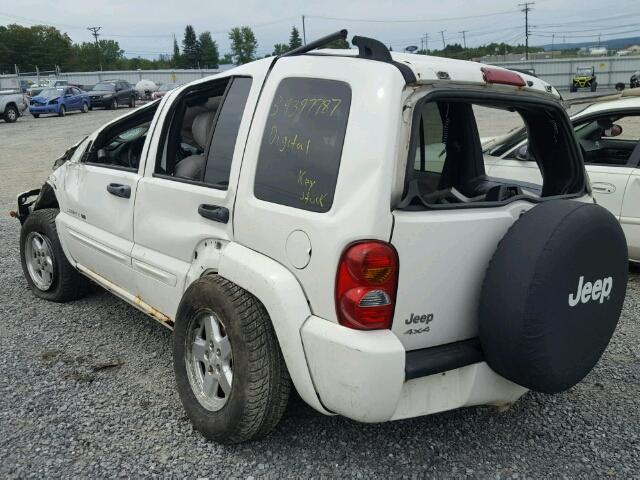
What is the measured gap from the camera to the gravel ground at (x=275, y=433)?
9.05ft

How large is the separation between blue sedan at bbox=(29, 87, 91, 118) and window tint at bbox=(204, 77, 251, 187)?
2981cm

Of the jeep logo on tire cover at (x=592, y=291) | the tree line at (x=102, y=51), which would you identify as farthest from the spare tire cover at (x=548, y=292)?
the tree line at (x=102, y=51)

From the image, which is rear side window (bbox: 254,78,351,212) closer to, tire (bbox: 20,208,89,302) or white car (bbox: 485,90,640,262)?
tire (bbox: 20,208,89,302)

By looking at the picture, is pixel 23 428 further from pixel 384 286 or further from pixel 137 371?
pixel 384 286

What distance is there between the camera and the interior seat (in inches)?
130

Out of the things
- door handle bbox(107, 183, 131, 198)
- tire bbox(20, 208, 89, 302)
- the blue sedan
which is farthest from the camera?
the blue sedan

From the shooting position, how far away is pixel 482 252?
103 inches

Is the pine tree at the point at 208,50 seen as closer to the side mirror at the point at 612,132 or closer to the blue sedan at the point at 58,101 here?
the blue sedan at the point at 58,101

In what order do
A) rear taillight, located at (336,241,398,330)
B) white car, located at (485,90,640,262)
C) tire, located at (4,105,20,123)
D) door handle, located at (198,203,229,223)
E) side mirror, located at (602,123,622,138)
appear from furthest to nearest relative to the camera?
1. tire, located at (4,105,20,123)
2. side mirror, located at (602,123,622,138)
3. white car, located at (485,90,640,262)
4. door handle, located at (198,203,229,223)
5. rear taillight, located at (336,241,398,330)

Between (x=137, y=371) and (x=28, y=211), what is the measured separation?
2.48 m

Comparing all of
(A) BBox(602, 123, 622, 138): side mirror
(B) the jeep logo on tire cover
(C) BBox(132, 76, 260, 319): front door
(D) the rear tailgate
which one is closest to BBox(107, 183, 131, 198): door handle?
(C) BBox(132, 76, 260, 319): front door

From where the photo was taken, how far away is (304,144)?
8.58 feet

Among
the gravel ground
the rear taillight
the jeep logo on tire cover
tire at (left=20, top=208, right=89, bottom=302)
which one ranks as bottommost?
the gravel ground

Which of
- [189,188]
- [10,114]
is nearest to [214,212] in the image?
[189,188]
